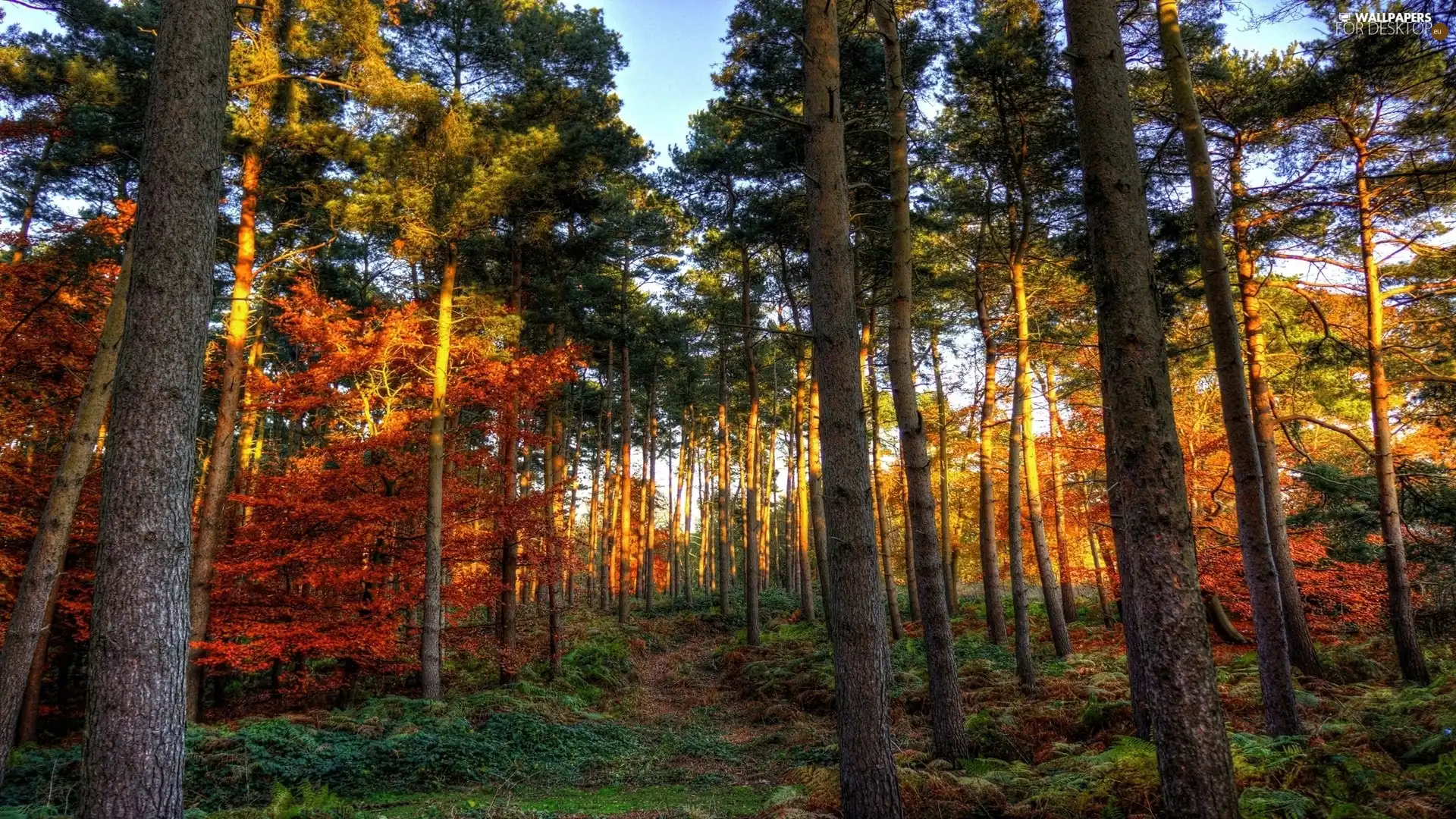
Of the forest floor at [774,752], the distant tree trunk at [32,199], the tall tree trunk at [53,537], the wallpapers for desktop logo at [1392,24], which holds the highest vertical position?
the distant tree trunk at [32,199]

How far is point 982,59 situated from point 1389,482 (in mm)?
9530

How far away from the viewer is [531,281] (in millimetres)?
16234

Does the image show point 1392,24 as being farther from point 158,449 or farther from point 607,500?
point 607,500

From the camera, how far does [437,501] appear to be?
39.5ft

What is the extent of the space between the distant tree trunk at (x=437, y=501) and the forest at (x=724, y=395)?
0.24 feet

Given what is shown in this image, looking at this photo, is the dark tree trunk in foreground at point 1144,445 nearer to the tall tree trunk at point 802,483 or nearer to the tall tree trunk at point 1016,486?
the tall tree trunk at point 1016,486

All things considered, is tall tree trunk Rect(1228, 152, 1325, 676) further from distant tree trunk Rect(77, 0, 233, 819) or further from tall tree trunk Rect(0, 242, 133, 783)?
tall tree trunk Rect(0, 242, 133, 783)

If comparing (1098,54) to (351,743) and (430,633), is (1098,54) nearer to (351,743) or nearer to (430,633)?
(351,743)

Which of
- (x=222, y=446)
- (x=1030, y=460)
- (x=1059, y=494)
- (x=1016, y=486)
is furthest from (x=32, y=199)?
(x=1059, y=494)

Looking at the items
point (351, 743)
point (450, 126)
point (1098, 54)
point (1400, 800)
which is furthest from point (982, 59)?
point (351, 743)

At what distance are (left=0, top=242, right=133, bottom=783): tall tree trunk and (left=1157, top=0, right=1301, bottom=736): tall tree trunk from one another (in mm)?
12345

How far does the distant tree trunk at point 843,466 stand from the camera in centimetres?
507

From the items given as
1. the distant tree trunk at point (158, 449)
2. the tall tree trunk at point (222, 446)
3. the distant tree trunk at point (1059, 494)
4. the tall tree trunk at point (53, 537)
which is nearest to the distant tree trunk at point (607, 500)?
the tall tree trunk at point (222, 446)

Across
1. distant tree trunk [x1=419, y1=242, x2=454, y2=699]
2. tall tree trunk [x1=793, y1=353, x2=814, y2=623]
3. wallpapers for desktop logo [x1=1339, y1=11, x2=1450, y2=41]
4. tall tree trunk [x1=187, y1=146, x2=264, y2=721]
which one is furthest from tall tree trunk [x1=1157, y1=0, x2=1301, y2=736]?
tall tree trunk [x1=187, y1=146, x2=264, y2=721]
